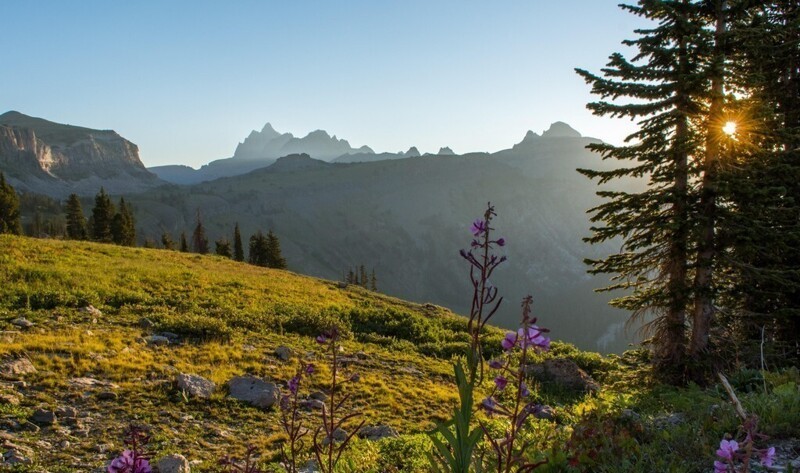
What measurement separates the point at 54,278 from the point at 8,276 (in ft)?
4.81

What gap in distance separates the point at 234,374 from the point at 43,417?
15.8 feet

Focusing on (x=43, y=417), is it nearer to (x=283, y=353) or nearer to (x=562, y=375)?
(x=283, y=353)

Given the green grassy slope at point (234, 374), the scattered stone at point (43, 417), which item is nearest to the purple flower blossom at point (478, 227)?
the green grassy slope at point (234, 374)

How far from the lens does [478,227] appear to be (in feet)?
8.25

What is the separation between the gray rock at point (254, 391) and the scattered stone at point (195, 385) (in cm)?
54

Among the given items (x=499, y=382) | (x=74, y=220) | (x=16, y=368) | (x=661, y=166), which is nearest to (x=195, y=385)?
(x=16, y=368)

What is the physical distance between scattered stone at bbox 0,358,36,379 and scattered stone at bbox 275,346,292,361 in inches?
266

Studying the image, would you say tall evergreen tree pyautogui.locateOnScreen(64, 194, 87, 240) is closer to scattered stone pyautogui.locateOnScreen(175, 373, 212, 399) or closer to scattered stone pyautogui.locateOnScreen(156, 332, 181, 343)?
scattered stone pyautogui.locateOnScreen(156, 332, 181, 343)

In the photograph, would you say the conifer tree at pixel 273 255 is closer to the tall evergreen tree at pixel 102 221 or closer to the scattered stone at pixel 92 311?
the tall evergreen tree at pixel 102 221

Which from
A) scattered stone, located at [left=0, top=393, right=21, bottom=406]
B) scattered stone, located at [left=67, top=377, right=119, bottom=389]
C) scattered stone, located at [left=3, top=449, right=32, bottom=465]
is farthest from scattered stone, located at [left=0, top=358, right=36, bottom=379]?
scattered stone, located at [left=3, top=449, right=32, bottom=465]

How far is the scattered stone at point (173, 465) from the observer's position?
21.8 ft

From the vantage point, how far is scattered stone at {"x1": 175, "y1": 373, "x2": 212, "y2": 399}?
10.5 meters

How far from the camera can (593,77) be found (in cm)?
1197

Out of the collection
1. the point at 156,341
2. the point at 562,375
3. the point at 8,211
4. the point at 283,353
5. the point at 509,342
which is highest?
the point at 8,211
